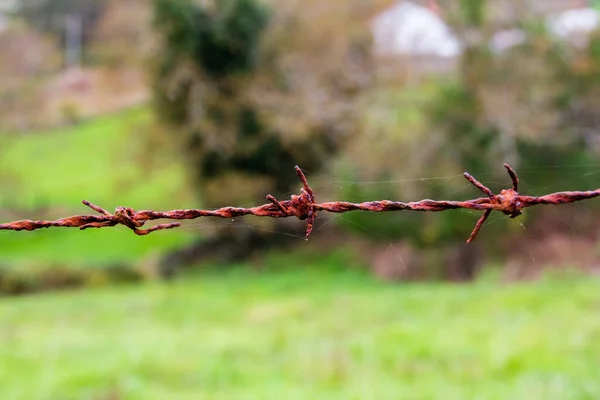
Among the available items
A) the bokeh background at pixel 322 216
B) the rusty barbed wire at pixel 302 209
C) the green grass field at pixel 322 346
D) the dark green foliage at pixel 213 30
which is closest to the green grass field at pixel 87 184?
the bokeh background at pixel 322 216

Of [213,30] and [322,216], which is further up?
[213,30]

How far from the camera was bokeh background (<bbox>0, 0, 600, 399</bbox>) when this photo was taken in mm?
6117

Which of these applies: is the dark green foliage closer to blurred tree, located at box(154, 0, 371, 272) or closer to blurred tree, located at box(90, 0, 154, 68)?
blurred tree, located at box(154, 0, 371, 272)

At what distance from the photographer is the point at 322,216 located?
7664mm

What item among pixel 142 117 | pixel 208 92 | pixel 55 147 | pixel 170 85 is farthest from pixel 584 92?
pixel 55 147

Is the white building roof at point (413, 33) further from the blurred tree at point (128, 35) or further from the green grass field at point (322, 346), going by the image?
the blurred tree at point (128, 35)

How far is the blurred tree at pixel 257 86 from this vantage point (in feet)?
49.5

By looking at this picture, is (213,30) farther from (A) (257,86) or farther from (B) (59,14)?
(B) (59,14)

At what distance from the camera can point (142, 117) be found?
1842cm

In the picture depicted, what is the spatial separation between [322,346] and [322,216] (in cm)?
154

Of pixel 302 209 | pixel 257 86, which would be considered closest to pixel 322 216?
pixel 302 209

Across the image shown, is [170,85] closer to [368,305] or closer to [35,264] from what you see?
[35,264]

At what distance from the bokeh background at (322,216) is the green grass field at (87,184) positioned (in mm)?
125

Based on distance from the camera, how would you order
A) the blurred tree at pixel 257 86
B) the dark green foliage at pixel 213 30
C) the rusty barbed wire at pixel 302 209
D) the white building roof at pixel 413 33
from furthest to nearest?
1. the blurred tree at pixel 257 86
2. the dark green foliage at pixel 213 30
3. the white building roof at pixel 413 33
4. the rusty barbed wire at pixel 302 209
